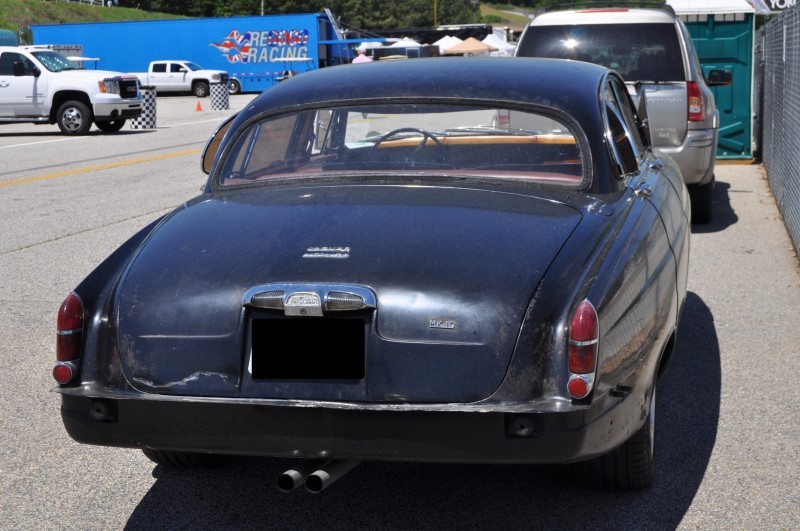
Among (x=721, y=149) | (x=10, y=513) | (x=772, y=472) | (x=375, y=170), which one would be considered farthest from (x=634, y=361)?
(x=721, y=149)

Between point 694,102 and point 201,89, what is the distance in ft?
140

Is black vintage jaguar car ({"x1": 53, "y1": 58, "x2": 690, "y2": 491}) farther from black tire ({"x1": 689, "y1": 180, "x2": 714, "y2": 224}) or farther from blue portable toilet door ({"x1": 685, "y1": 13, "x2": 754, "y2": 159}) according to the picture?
blue portable toilet door ({"x1": 685, "y1": 13, "x2": 754, "y2": 159})

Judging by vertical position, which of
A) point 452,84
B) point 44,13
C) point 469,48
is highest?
point 44,13

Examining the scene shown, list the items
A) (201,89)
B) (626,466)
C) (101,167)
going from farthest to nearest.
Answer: (201,89) < (101,167) < (626,466)

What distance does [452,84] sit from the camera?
4.67 meters

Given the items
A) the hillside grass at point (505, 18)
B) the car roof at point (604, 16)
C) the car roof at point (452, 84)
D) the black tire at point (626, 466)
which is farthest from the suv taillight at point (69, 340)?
the hillside grass at point (505, 18)

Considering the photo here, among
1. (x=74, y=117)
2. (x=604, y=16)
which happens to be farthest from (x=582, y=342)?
(x=74, y=117)

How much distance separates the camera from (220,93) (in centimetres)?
3831

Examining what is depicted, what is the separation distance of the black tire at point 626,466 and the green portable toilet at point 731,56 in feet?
39.5

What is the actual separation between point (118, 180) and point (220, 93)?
2347 centimetres

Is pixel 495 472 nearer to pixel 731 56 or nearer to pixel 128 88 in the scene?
pixel 731 56

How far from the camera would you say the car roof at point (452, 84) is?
4.59 meters

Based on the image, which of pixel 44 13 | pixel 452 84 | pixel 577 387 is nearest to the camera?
pixel 577 387

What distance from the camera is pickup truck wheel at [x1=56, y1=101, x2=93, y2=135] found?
82.0ft
